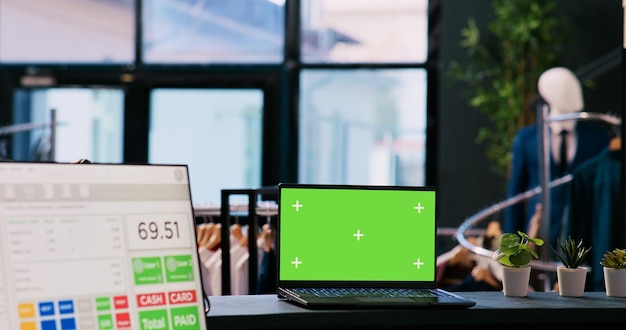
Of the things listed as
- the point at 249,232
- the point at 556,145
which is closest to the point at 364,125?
the point at 556,145

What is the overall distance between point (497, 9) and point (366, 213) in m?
4.54

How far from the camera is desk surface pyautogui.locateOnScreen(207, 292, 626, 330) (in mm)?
1965

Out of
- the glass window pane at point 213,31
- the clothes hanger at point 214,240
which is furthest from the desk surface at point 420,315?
the glass window pane at point 213,31

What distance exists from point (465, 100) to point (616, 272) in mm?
4737

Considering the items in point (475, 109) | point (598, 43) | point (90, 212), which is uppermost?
point (598, 43)

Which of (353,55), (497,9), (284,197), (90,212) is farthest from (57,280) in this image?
(353,55)

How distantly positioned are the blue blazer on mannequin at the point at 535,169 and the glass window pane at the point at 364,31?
1.73 metres

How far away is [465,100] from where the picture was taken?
699 cm

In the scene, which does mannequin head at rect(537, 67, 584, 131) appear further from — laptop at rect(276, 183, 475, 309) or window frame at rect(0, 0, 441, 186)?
laptop at rect(276, 183, 475, 309)

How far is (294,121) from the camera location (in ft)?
24.0

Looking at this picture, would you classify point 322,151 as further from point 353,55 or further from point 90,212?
point 90,212

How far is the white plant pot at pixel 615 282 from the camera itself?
232 cm

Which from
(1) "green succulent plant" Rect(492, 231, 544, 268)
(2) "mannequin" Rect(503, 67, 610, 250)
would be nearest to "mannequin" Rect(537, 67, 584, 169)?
(2) "mannequin" Rect(503, 67, 610, 250)

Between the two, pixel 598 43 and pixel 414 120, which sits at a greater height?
pixel 598 43
